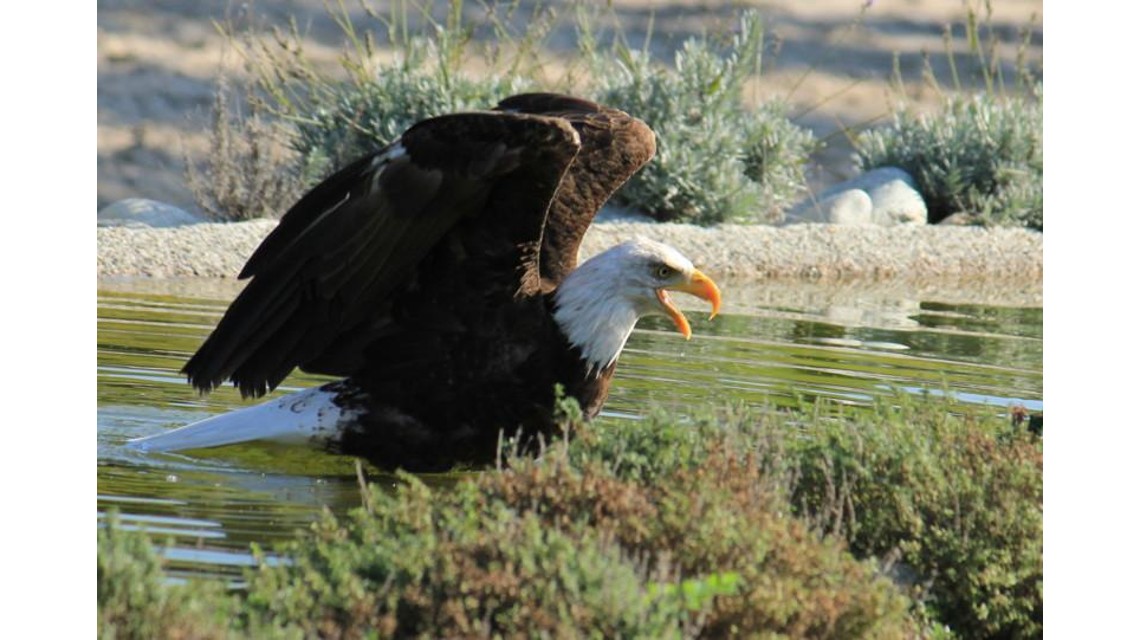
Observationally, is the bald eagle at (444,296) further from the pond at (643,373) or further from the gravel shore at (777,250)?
the gravel shore at (777,250)

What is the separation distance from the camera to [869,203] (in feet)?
45.2

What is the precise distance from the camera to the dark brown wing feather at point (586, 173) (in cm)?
638

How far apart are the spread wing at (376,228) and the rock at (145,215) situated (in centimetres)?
612

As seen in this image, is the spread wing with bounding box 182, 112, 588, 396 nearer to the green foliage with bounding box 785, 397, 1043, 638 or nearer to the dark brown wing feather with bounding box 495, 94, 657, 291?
the dark brown wing feather with bounding box 495, 94, 657, 291

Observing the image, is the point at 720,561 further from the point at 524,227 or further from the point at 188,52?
the point at 188,52

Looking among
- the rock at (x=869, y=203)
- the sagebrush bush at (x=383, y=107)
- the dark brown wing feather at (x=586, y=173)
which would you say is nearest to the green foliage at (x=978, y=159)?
the rock at (x=869, y=203)

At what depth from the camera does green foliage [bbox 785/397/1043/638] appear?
484 centimetres

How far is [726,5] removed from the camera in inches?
752

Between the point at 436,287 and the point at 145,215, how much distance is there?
6538 mm

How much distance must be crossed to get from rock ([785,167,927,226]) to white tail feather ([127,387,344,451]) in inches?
308

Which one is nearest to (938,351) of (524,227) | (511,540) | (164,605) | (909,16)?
(524,227)

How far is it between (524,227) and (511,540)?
1.90m

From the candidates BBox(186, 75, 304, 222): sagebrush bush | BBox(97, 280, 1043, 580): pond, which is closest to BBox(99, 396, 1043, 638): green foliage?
BBox(97, 280, 1043, 580): pond

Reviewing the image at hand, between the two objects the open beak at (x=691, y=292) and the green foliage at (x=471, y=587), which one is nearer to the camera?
the green foliage at (x=471, y=587)
